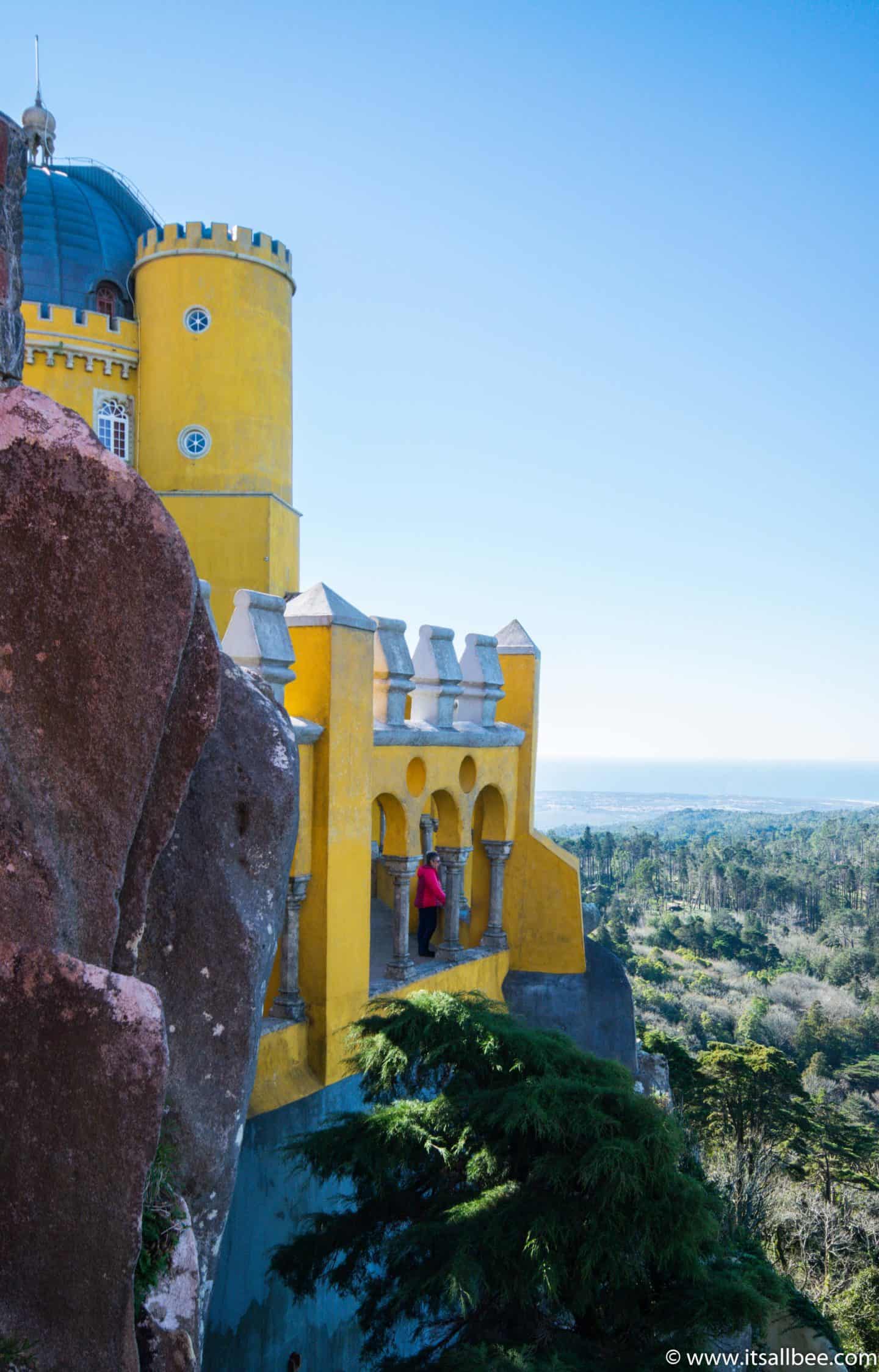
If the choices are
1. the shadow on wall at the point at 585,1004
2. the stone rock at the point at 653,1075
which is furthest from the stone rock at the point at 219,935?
the stone rock at the point at 653,1075

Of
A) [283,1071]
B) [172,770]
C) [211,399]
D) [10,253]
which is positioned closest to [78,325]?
[211,399]

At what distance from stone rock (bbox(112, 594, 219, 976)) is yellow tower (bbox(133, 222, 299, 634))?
12968 millimetres

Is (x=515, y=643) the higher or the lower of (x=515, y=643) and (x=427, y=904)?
the higher

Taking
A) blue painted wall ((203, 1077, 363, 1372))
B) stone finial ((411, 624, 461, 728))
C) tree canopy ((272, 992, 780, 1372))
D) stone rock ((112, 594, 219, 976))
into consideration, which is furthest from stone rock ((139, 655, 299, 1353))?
stone finial ((411, 624, 461, 728))

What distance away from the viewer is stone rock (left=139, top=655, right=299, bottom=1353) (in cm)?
376

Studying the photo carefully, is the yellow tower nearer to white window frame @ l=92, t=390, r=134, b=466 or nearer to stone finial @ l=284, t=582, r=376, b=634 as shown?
white window frame @ l=92, t=390, r=134, b=466

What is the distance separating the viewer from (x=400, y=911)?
32.7ft

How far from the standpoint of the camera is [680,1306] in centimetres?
508

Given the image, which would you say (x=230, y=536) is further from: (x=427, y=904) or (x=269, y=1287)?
(x=269, y=1287)

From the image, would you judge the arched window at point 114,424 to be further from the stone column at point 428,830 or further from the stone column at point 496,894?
the stone column at point 496,894

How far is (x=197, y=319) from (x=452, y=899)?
33.5 feet

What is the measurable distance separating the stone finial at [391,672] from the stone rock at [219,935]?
17.3 feet

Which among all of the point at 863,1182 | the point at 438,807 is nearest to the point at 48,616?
the point at 438,807

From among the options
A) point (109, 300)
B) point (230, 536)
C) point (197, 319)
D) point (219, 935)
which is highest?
point (109, 300)
